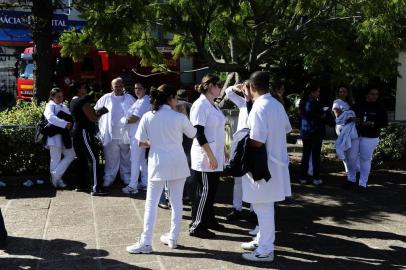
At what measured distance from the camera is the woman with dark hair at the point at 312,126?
26.7 feet

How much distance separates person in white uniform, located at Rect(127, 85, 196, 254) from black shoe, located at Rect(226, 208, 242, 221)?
1339 mm

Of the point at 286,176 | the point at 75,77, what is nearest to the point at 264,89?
the point at 286,176

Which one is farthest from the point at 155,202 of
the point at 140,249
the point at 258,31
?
the point at 258,31

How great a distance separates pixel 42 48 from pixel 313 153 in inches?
216

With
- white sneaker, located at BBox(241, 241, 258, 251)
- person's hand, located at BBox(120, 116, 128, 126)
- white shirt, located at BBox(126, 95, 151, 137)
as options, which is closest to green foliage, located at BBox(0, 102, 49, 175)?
person's hand, located at BBox(120, 116, 128, 126)

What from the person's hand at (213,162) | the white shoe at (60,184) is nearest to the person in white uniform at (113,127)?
the white shoe at (60,184)

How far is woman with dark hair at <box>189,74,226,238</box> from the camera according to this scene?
5.37m

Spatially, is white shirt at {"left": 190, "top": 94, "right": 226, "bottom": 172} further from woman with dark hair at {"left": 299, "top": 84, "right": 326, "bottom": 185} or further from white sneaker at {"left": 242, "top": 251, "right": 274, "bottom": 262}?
woman with dark hair at {"left": 299, "top": 84, "right": 326, "bottom": 185}

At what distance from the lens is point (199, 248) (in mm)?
5164

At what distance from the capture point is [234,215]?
20.5 ft

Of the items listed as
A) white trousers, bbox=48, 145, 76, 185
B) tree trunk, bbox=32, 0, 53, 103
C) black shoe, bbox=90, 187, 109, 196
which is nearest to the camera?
black shoe, bbox=90, 187, 109, 196

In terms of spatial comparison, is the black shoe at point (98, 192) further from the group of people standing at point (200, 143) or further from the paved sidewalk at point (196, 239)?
the paved sidewalk at point (196, 239)

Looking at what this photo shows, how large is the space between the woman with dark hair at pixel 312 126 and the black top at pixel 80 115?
11.1 ft

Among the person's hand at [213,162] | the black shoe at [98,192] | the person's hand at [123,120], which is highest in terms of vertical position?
the person's hand at [123,120]
